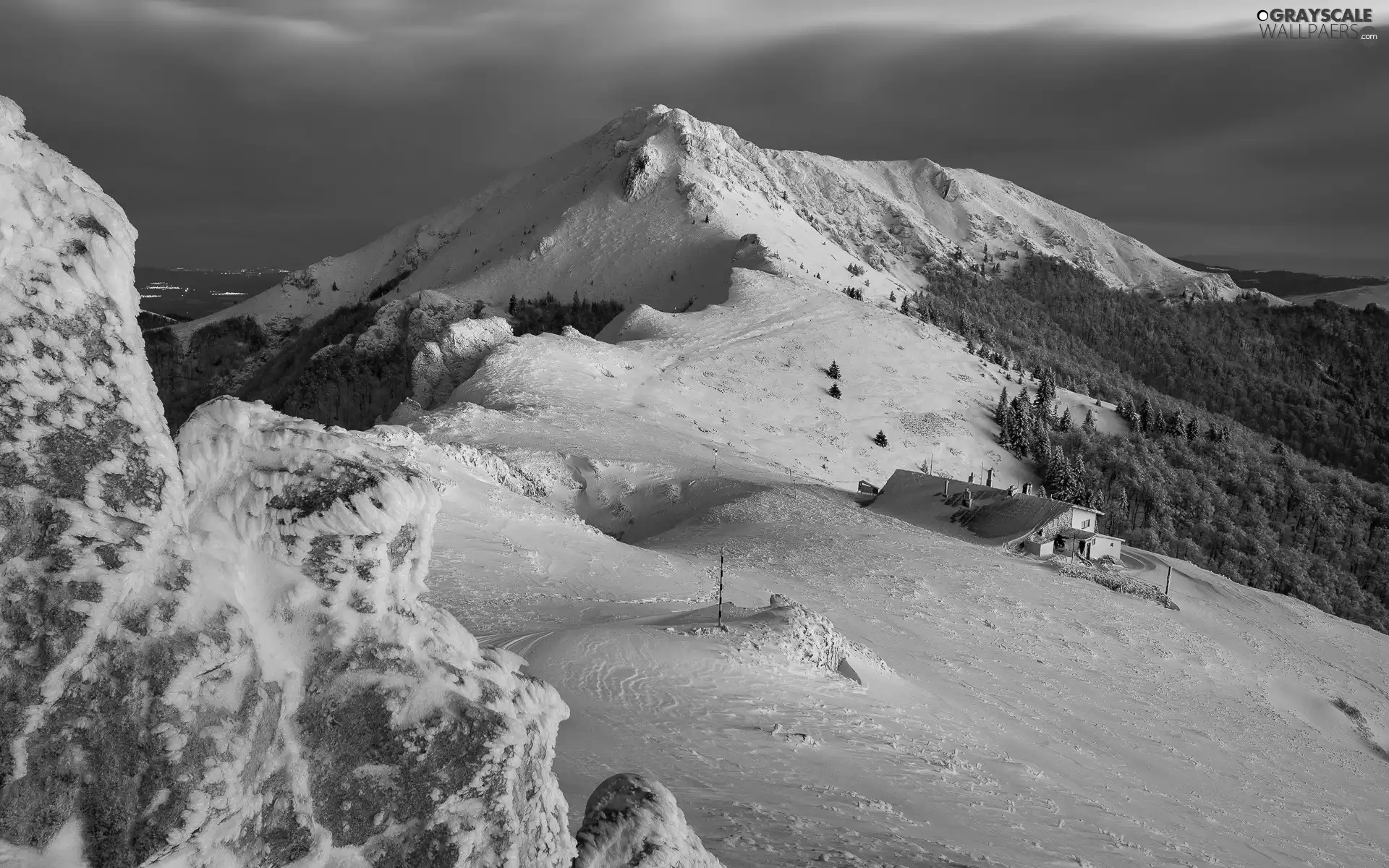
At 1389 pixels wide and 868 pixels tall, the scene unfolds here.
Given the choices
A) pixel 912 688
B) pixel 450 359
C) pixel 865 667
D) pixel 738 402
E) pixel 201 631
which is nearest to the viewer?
pixel 201 631

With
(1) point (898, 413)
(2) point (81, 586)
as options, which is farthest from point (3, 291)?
(1) point (898, 413)

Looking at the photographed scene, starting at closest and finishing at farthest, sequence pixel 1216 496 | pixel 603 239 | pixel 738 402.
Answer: pixel 738 402
pixel 1216 496
pixel 603 239

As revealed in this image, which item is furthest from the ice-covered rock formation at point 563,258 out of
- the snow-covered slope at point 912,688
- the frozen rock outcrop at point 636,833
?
the frozen rock outcrop at point 636,833

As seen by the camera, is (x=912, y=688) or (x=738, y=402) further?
(x=738, y=402)

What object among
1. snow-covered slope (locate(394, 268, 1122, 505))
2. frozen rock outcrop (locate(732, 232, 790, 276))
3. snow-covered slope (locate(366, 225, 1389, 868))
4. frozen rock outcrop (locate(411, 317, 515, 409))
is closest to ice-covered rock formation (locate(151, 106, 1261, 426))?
frozen rock outcrop (locate(732, 232, 790, 276))

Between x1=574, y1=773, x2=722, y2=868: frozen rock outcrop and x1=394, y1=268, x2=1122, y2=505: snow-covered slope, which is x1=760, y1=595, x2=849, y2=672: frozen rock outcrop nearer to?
x1=574, y1=773, x2=722, y2=868: frozen rock outcrop

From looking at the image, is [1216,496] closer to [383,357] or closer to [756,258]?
[756,258]

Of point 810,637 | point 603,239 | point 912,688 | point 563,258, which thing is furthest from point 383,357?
point 912,688
